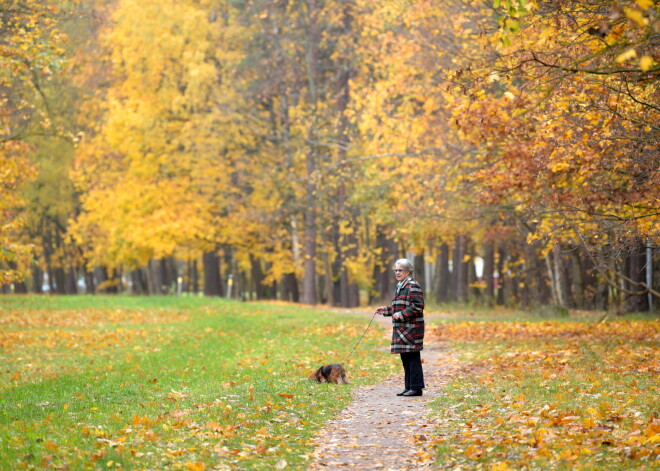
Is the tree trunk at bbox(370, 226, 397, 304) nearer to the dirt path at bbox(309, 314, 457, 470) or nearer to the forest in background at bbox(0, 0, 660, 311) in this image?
the forest in background at bbox(0, 0, 660, 311)

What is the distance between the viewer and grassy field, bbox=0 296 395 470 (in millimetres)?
7551

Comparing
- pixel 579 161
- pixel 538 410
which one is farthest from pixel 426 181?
pixel 538 410

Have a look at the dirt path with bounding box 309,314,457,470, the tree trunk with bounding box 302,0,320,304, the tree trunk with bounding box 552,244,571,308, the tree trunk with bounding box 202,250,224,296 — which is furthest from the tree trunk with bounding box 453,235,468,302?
the dirt path with bounding box 309,314,457,470

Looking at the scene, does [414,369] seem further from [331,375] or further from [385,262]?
[385,262]

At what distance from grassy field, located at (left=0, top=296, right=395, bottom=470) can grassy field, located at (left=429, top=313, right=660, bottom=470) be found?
64.7 inches

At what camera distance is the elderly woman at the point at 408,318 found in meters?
11.1

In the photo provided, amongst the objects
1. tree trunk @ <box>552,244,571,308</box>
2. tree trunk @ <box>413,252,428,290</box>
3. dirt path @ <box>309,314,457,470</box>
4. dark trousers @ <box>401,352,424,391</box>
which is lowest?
dirt path @ <box>309,314,457,470</box>

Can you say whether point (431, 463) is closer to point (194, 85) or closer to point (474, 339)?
point (474, 339)

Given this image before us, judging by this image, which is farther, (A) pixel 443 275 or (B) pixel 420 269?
(B) pixel 420 269

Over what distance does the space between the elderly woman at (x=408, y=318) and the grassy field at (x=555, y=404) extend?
2.32 ft

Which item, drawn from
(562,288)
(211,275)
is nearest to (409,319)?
(562,288)

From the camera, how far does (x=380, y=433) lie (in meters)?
9.02

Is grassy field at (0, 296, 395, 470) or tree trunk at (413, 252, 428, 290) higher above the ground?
tree trunk at (413, 252, 428, 290)

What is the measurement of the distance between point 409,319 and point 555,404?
257 cm
